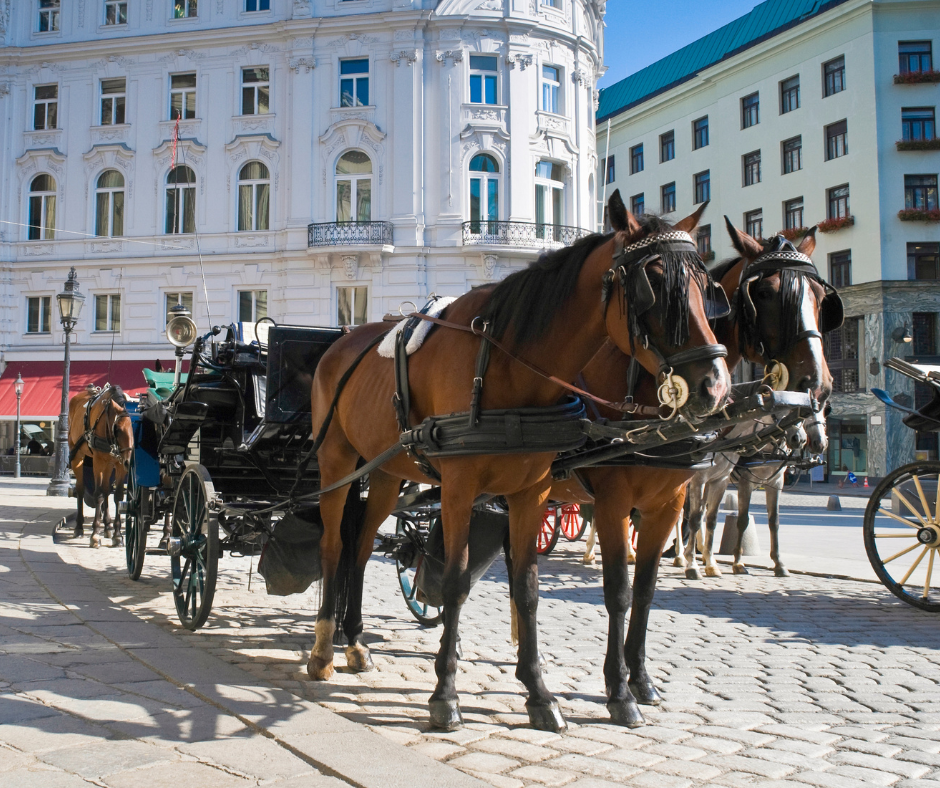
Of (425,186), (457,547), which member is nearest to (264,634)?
(457,547)

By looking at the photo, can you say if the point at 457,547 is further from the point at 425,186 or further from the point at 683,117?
the point at 683,117

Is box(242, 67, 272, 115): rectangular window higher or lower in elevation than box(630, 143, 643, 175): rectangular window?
lower

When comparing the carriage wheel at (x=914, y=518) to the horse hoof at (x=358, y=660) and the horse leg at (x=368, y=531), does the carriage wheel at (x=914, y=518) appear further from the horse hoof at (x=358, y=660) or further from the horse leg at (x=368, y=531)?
the horse hoof at (x=358, y=660)

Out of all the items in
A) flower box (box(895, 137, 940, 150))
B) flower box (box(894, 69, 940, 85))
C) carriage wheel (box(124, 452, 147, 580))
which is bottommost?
carriage wheel (box(124, 452, 147, 580))

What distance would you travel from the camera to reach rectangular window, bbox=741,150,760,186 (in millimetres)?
36281

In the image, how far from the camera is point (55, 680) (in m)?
4.30

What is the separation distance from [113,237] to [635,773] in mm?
28858

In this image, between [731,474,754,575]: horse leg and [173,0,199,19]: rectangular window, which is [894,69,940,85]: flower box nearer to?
[173,0,199,19]: rectangular window

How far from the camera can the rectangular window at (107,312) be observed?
28.6 metres

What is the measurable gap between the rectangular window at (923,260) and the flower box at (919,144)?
3345 mm

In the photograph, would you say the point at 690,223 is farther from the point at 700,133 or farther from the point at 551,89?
the point at 700,133

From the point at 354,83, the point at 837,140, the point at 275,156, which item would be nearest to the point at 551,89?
the point at 354,83

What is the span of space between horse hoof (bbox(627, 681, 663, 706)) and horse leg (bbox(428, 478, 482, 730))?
3.17 feet

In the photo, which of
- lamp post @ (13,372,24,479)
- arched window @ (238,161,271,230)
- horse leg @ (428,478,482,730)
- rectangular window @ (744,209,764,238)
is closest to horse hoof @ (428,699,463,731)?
horse leg @ (428,478,482,730)
